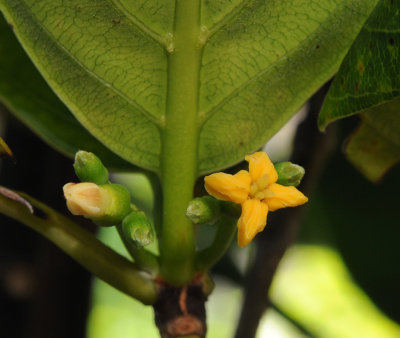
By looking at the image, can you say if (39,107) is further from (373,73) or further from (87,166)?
(373,73)

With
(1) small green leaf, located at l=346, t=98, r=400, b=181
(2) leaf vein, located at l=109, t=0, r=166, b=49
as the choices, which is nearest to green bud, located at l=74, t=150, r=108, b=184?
(2) leaf vein, located at l=109, t=0, r=166, b=49

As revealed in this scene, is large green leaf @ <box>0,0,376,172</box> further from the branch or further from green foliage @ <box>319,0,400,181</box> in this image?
the branch

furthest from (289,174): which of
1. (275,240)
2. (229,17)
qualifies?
(275,240)

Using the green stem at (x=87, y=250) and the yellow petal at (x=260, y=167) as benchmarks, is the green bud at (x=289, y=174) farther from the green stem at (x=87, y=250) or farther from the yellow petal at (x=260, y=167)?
the green stem at (x=87, y=250)

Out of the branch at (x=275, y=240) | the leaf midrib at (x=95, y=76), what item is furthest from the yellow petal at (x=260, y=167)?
the branch at (x=275, y=240)

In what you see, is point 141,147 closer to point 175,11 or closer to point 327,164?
point 175,11
